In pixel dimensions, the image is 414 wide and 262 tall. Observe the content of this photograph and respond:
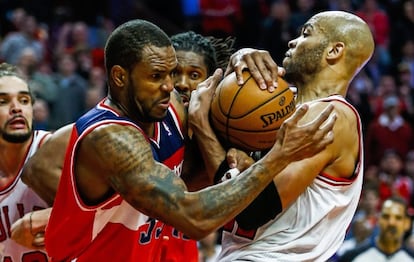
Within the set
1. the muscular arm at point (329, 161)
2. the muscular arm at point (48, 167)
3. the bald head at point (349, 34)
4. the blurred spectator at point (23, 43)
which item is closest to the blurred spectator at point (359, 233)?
the blurred spectator at point (23, 43)

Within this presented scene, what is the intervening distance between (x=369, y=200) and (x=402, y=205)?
1674 millimetres

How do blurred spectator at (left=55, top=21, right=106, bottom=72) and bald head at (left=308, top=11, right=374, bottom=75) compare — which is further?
blurred spectator at (left=55, top=21, right=106, bottom=72)

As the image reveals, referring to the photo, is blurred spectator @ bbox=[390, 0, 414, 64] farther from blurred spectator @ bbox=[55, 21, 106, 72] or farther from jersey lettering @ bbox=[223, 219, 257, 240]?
jersey lettering @ bbox=[223, 219, 257, 240]

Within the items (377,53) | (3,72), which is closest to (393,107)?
(377,53)

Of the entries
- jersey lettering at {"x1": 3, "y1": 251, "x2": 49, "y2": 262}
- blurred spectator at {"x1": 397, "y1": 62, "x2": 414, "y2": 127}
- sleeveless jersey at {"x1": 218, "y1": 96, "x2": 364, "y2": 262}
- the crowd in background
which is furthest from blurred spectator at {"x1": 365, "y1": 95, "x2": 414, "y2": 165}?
sleeveless jersey at {"x1": 218, "y1": 96, "x2": 364, "y2": 262}

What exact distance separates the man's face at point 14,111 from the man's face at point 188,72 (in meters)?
1.05

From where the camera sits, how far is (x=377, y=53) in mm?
14898

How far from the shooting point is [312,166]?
15.2 ft

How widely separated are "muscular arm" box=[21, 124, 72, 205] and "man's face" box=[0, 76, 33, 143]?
43cm

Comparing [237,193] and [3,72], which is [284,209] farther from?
[3,72]

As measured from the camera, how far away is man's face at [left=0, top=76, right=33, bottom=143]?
6062mm

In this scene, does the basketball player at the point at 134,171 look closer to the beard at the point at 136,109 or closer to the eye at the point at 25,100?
the beard at the point at 136,109

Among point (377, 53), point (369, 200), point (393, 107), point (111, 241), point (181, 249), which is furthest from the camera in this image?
point (377, 53)

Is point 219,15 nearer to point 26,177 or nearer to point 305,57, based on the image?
point 26,177
